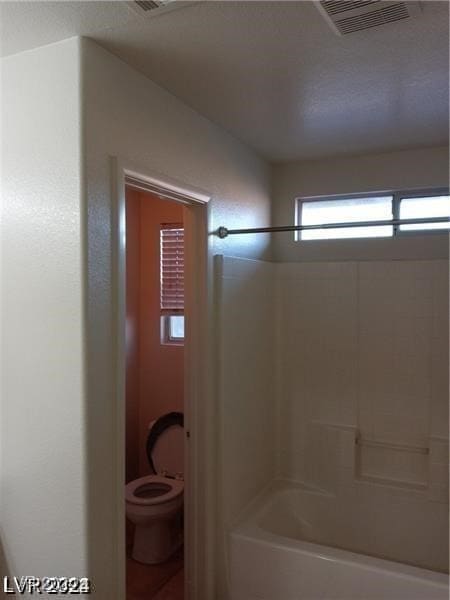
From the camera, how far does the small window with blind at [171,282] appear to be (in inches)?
139

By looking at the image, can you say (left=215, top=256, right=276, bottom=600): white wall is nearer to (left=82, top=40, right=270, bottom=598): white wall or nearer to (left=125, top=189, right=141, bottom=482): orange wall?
(left=82, top=40, right=270, bottom=598): white wall

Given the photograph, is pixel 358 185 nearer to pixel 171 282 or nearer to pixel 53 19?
pixel 171 282

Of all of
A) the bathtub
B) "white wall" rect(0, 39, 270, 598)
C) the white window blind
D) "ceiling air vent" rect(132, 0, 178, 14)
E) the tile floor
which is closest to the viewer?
"ceiling air vent" rect(132, 0, 178, 14)

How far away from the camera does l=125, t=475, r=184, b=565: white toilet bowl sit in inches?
115

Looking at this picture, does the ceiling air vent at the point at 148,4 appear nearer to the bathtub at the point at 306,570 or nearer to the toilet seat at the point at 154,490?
the bathtub at the point at 306,570

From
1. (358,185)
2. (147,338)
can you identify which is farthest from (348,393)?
(147,338)

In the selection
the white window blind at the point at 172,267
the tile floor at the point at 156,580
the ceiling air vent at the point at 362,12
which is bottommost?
the tile floor at the point at 156,580

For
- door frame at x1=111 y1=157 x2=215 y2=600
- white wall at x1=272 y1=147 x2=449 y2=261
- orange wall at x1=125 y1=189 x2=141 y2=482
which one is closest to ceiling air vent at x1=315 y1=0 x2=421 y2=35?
door frame at x1=111 y1=157 x2=215 y2=600

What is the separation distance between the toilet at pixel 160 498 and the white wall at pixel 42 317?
46.7 inches

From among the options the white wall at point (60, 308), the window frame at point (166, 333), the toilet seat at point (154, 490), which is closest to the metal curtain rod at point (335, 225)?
the white wall at point (60, 308)

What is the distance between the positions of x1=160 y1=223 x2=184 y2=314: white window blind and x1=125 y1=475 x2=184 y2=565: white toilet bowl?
1192 mm

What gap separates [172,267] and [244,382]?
1.19 metres

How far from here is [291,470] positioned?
316 centimetres

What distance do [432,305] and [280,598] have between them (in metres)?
1.71
